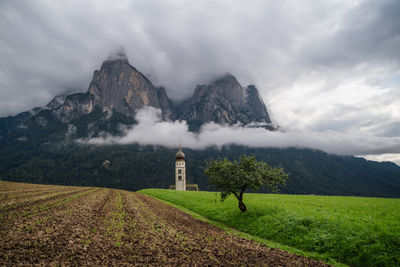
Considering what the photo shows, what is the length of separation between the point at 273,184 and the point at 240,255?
13613mm

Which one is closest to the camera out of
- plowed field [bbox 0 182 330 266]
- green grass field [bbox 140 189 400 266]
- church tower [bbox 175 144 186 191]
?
plowed field [bbox 0 182 330 266]

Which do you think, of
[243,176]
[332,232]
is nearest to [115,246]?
[243,176]

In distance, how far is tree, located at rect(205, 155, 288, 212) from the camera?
25.7 metres

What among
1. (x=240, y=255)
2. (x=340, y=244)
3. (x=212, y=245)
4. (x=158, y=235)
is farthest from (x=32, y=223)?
(x=340, y=244)

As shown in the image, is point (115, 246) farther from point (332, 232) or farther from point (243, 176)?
point (332, 232)

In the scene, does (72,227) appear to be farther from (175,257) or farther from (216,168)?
(216,168)

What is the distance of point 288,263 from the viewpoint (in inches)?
539

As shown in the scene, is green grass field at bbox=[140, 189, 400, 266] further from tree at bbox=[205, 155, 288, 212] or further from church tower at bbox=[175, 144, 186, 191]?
church tower at bbox=[175, 144, 186, 191]

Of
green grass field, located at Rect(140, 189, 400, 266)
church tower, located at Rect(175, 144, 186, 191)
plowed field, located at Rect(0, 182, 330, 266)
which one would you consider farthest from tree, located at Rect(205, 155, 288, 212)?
church tower, located at Rect(175, 144, 186, 191)

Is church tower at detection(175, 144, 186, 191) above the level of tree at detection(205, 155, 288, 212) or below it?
below

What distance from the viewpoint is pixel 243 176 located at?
2602 cm

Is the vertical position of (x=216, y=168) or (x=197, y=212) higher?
(x=216, y=168)

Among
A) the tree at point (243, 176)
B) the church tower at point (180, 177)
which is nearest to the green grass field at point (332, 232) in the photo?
the tree at point (243, 176)

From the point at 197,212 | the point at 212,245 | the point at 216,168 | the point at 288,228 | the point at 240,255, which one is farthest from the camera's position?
the point at 197,212
